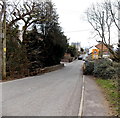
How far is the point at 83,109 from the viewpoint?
559 centimetres

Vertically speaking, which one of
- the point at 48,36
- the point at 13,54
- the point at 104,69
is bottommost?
the point at 104,69

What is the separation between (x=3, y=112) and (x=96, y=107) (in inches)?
133

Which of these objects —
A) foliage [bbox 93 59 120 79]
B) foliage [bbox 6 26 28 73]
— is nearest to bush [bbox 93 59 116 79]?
foliage [bbox 93 59 120 79]

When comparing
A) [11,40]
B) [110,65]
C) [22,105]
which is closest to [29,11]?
[11,40]

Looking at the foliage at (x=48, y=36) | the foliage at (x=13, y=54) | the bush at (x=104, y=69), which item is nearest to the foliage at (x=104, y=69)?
the bush at (x=104, y=69)

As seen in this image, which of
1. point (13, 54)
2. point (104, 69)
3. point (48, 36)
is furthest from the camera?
point (48, 36)

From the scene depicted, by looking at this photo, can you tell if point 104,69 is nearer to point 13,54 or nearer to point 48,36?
point 13,54

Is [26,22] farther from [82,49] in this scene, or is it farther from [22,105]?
[82,49]

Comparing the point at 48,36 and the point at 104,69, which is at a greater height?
the point at 48,36

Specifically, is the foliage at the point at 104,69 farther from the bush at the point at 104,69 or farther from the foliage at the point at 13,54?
the foliage at the point at 13,54

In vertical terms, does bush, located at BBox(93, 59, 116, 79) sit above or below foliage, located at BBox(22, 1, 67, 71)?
below

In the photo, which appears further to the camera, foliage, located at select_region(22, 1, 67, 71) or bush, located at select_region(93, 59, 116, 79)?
foliage, located at select_region(22, 1, 67, 71)

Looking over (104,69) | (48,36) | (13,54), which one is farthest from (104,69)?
(48,36)

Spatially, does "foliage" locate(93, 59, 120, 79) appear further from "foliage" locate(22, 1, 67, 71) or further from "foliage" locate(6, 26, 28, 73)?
"foliage" locate(22, 1, 67, 71)
